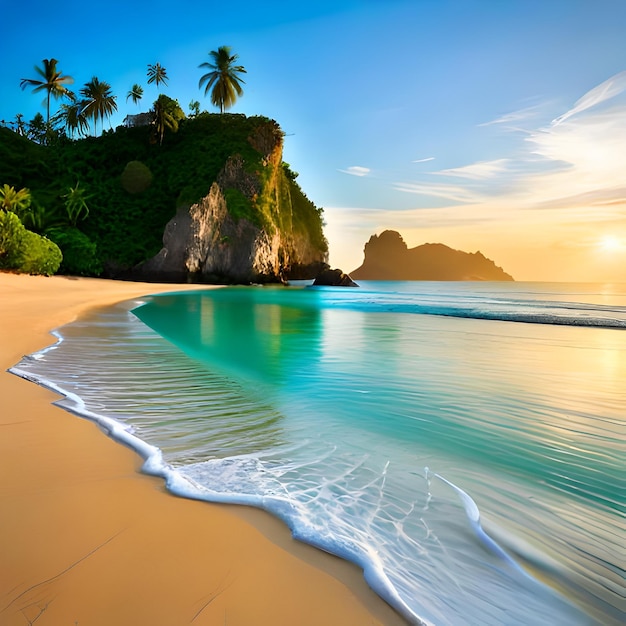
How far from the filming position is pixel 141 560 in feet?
5.73

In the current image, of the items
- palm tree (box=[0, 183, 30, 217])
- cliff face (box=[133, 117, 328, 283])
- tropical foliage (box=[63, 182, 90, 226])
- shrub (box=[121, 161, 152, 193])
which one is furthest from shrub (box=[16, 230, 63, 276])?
shrub (box=[121, 161, 152, 193])

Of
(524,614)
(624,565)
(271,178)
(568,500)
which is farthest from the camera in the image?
(271,178)

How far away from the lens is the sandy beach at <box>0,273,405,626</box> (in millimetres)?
1478

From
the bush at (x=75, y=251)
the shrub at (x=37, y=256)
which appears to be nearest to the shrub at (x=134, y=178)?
the bush at (x=75, y=251)

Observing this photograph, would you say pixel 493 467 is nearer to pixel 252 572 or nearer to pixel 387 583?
pixel 387 583

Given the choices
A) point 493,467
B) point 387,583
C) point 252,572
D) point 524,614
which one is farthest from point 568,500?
point 252,572

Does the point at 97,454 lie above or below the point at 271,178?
below

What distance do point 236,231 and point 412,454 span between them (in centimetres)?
4237

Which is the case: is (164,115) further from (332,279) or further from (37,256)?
(332,279)

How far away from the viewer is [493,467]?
3.27 m

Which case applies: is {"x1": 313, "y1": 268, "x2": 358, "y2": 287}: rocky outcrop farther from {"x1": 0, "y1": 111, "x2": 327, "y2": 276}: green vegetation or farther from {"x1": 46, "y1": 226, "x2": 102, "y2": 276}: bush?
{"x1": 46, "y1": 226, "x2": 102, "y2": 276}: bush

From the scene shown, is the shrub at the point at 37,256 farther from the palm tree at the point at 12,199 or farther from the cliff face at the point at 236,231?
the cliff face at the point at 236,231

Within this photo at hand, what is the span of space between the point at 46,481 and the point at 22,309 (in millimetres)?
12444

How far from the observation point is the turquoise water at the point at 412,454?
1.88 meters
